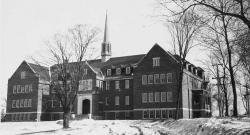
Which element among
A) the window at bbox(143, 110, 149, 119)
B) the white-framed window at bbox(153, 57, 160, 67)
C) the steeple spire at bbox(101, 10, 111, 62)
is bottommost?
the window at bbox(143, 110, 149, 119)

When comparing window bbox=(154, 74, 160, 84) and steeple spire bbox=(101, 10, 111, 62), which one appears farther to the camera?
steeple spire bbox=(101, 10, 111, 62)

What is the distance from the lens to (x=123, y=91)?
61625mm

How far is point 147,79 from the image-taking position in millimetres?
57125

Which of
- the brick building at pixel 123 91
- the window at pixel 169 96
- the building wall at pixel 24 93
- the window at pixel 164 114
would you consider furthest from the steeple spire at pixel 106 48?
the window at pixel 164 114

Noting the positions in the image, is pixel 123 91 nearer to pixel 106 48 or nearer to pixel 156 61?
pixel 156 61

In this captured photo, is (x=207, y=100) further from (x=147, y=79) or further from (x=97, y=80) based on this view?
(x=97, y=80)

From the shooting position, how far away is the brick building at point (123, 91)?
55594mm

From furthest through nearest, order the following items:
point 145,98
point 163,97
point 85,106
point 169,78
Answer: point 85,106
point 145,98
point 163,97
point 169,78

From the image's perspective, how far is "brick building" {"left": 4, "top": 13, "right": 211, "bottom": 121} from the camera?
182 feet

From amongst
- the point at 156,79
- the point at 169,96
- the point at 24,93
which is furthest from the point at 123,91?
the point at 24,93

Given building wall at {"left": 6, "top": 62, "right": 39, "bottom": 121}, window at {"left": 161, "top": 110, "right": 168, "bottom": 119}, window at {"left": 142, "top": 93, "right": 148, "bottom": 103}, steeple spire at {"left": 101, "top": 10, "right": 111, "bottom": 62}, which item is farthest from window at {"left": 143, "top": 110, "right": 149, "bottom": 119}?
building wall at {"left": 6, "top": 62, "right": 39, "bottom": 121}

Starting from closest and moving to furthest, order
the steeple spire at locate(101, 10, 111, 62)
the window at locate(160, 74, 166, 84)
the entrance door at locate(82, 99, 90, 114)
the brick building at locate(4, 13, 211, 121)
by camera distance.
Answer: the brick building at locate(4, 13, 211, 121)
the window at locate(160, 74, 166, 84)
the entrance door at locate(82, 99, 90, 114)
the steeple spire at locate(101, 10, 111, 62)

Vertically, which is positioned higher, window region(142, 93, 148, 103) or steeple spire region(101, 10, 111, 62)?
steeple spire region(101, 10, 111, 62)

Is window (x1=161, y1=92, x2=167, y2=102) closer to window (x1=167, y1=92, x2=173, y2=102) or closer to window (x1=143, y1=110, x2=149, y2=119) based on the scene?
window (x1=167, y1=92, x2=173, y2=102)
